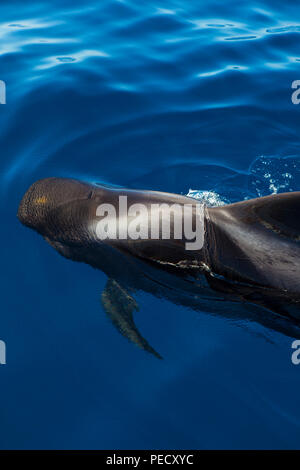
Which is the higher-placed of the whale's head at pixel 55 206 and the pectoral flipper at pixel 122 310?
the whale's head at pixel 55 206

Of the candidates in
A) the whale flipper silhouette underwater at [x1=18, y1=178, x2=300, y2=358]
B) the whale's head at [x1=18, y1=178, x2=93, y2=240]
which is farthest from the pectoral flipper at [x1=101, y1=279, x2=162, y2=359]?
the whale's head at [x1=18, y1=178, x2=93, y2=240]

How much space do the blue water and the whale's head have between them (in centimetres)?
32

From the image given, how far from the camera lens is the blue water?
426 cm

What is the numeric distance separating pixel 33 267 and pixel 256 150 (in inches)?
151

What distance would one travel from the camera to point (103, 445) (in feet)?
13.3

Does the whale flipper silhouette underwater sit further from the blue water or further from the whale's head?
the blue water

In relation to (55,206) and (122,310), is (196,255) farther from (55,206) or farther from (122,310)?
(55,206)

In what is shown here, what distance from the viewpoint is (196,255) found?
4.65 meters

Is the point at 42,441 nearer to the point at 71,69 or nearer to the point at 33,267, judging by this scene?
the point at 33,267

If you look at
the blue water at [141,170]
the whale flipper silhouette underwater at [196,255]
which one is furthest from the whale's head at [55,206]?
the blue water at [141,170]

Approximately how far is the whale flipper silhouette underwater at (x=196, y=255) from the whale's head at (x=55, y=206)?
1cm

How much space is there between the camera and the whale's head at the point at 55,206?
212 inches

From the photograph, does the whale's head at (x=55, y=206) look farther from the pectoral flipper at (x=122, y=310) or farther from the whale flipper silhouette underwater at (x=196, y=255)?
the pectoral flipper at (x=122, y=310)

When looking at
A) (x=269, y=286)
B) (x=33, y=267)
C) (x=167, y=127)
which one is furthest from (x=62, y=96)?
(x=269, y=286)
